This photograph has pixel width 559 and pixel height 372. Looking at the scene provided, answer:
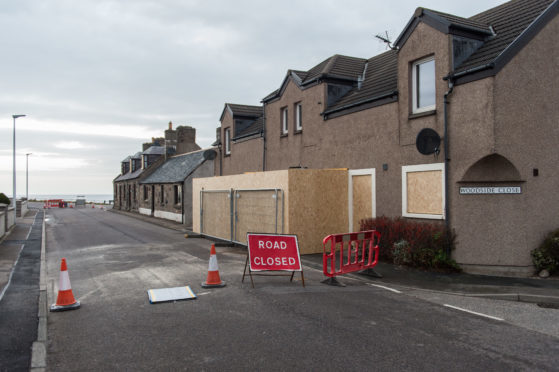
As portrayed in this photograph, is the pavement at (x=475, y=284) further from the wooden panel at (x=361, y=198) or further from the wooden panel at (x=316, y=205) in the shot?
the wooden panel at (x=316, y=205)

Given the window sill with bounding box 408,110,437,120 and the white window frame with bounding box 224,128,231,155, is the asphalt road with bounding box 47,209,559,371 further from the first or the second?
the white window frame with bounding box 224,128,231,155

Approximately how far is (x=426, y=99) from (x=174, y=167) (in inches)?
1123

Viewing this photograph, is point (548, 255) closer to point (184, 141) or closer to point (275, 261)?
point (275, 261)

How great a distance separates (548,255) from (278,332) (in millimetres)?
7852

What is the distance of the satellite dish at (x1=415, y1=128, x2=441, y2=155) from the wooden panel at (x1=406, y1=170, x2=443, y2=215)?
2.34 ft

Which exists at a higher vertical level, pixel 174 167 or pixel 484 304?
pixel 174 167

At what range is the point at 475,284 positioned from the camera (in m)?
9.46

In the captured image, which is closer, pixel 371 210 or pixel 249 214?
pixel 371 210

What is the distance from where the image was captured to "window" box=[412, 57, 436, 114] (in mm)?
12367

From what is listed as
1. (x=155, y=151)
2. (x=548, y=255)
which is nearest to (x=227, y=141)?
(x=548, y=255)

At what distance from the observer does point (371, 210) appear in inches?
558

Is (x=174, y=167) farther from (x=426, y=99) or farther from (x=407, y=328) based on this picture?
(x=407, y=328)

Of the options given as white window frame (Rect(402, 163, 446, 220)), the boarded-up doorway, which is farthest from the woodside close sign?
the boarded-up doorway

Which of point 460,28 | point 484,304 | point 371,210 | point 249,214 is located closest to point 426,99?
point 460,28
